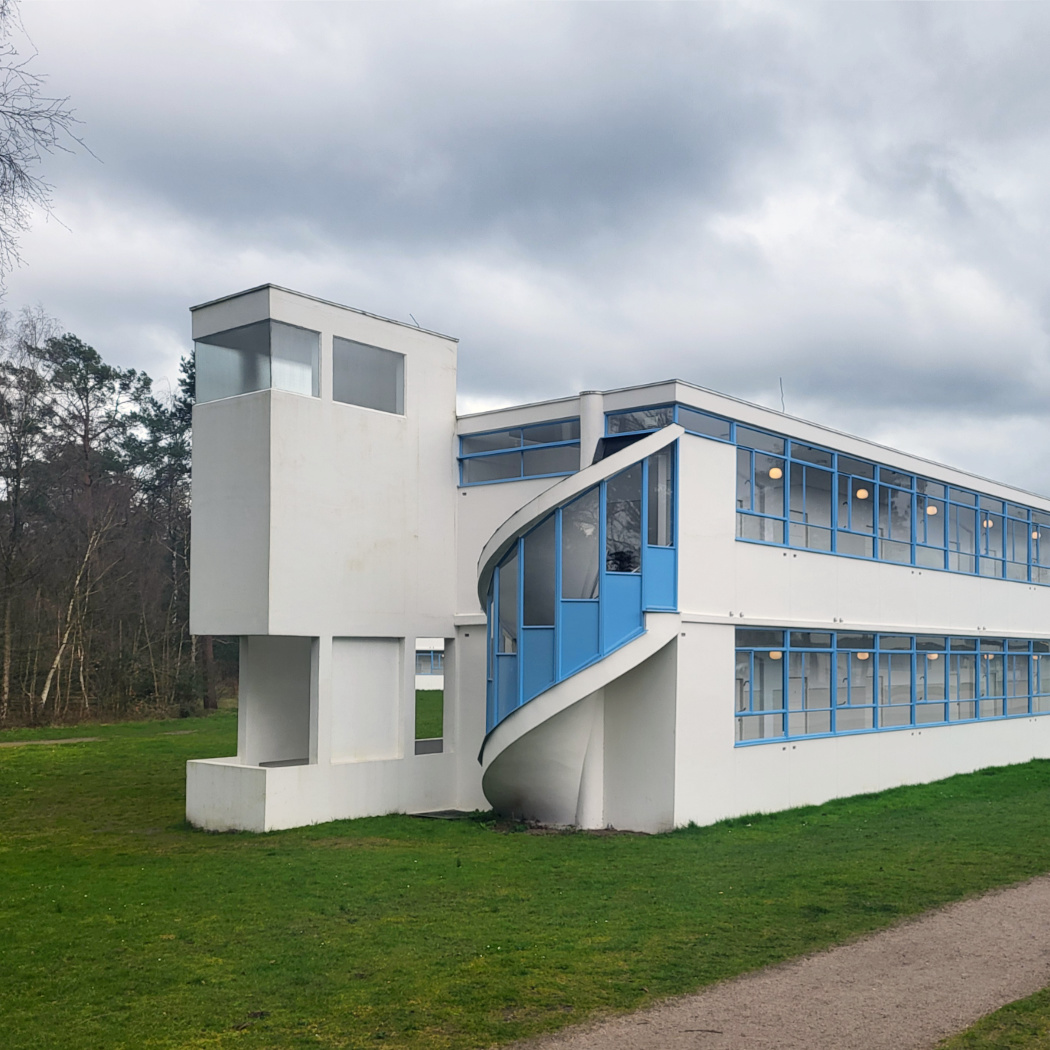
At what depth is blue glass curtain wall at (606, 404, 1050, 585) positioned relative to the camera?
17.3 metres

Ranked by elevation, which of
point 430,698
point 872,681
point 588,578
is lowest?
point 430,698

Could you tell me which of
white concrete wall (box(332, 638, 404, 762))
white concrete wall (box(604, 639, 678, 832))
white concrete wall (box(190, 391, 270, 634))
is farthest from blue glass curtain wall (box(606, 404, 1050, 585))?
white concrete wall (box(190, 391, 270, 634))

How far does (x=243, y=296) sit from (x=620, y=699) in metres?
7.77

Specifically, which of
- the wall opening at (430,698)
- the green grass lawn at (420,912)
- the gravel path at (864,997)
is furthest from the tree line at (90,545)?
the gravel path at (864,997)

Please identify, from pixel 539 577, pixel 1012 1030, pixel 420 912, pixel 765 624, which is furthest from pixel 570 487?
pixel 1012 1030

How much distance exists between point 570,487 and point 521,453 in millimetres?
3300

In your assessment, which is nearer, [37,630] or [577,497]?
[577,497]

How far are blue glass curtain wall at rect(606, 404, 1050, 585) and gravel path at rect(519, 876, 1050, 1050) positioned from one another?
8.49 metres

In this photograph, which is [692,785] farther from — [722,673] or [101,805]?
[101,805]

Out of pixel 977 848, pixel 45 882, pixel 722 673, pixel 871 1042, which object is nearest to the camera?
pixel 871 1042

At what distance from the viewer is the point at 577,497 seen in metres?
15.4

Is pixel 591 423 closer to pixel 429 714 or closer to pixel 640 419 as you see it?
pixel 640 419

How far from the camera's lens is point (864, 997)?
25.5 feet

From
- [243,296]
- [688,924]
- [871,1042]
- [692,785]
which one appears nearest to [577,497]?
[692,785]
